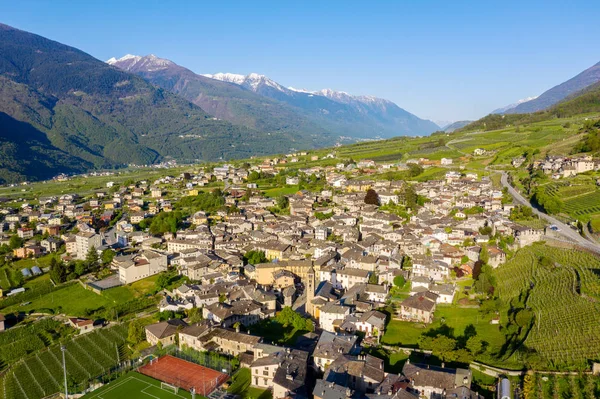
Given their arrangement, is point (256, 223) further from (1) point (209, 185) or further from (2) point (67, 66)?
(2) point (67, 66)

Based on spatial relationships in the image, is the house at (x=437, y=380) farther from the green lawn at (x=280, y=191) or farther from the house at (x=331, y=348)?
the green lawn at (x=280, y=191)

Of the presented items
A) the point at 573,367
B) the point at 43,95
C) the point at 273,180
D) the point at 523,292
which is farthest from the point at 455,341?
the point at 43,95

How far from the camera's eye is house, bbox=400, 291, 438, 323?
26.0 m

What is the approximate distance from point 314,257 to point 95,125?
152587 mm

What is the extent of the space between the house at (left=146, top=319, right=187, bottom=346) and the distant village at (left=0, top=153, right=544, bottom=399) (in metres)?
0.09

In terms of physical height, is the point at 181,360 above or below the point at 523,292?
below

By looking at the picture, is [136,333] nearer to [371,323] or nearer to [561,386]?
[371,323]

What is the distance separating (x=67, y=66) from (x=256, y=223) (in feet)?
628

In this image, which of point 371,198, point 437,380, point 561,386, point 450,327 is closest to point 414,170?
point 371,198

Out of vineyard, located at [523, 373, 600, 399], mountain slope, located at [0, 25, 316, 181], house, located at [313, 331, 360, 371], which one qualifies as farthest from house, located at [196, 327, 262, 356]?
mountain slope, located at [0, 25, 316, 181]

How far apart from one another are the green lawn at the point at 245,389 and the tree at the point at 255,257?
1573cm

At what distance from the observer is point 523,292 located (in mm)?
26359

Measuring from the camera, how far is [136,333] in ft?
89.2

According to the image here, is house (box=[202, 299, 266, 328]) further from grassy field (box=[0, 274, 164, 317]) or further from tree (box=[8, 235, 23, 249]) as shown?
tree (box=[8, 235, 23, 249])
